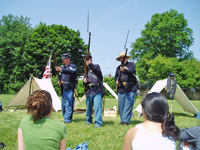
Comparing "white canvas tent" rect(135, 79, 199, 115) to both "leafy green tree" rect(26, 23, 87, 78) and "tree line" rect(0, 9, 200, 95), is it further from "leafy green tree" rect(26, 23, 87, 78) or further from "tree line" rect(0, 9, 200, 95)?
"leafy green tree" rect(26, 23, 87, 78)

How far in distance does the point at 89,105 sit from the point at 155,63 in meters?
21.7

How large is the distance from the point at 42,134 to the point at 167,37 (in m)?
27.6

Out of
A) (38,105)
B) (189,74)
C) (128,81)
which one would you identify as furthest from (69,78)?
(189,74)

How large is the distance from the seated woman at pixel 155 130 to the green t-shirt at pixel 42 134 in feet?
2.04

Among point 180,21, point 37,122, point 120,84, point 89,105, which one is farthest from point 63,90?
point 180,21

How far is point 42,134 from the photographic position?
1.60 meters

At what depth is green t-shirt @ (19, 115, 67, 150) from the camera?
5.25ft

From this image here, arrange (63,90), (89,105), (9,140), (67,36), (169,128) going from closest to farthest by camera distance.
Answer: (169,128), (9,140), (89,105), (63,90), (67,36)

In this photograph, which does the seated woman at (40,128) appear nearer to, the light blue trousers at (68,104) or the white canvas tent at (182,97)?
the light blue trousers at (68,104)

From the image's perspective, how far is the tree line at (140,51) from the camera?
1008 inches

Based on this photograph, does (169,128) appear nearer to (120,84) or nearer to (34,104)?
(34,104)

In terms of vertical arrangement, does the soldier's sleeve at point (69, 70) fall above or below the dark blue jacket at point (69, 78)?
above

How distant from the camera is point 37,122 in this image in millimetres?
1639

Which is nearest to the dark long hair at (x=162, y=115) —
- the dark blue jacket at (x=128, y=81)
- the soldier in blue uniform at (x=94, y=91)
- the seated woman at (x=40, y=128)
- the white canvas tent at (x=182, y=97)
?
the seated woman at (x=40, y=128)
